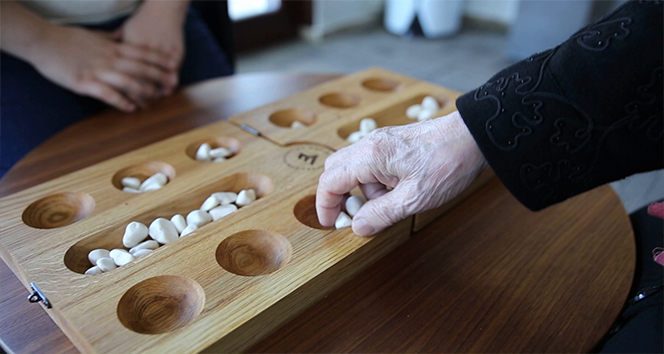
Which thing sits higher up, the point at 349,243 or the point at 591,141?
the point at 591,141

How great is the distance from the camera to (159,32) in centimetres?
97

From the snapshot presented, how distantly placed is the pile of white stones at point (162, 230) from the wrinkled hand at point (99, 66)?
36 centimetres

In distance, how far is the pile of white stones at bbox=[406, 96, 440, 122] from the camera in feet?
2.85

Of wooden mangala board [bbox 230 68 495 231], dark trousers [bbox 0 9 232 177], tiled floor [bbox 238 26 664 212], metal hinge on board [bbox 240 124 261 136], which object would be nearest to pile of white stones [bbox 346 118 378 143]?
wooden mangala board [bbox 230 68 495 231]

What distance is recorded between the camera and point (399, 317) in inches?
20.5

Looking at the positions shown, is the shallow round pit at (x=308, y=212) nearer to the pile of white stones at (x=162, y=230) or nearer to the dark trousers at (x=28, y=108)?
the pile of white stones at (x=162, y=230)

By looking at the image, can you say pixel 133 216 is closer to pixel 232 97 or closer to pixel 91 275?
pixel 91 275

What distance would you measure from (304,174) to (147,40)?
501mm

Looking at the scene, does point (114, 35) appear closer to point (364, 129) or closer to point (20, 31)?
point (20, 31)

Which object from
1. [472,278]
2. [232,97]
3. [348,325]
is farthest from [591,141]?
[232,97]

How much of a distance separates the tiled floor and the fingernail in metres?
1.80

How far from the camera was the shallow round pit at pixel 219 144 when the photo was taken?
2.56ft

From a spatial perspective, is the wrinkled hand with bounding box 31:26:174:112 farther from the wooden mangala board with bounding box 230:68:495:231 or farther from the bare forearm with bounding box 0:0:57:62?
the wooden mangala board with bounding box 230:68:495:231

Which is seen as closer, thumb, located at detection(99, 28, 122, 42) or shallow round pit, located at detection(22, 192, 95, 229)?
shallow round pit, located at detection(22, 192, 95, 229)
